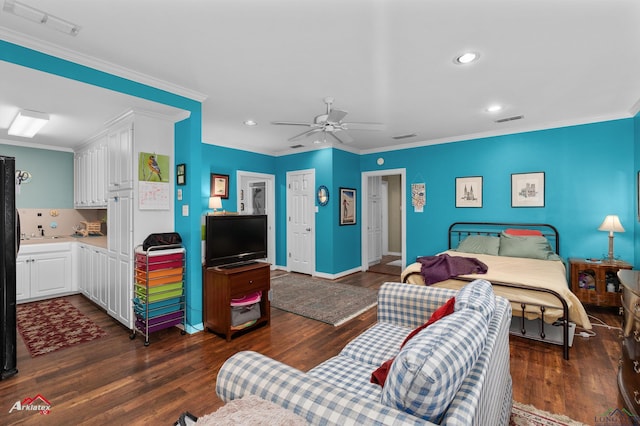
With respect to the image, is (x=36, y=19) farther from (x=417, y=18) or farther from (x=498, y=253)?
(x=498, y=253)

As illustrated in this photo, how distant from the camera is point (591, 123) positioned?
4215 mm

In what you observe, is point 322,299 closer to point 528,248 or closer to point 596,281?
point 528,248

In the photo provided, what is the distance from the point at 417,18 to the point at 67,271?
5602mm

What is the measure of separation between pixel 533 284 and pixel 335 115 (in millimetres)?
2564

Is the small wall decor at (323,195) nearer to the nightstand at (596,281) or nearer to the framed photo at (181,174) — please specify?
the framed photo at (181,174)

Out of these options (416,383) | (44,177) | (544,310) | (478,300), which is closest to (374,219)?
(544,310)

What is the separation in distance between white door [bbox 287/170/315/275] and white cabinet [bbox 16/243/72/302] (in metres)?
3.70

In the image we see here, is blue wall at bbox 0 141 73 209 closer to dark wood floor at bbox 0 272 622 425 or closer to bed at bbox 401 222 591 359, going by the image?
dark wood floor at bbox 0 272 622 425

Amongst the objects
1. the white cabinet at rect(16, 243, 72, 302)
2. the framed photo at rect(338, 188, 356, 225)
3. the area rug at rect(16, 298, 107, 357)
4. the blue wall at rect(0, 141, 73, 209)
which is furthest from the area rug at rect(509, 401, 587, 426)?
the blue wall at rect(0, 141, 73, 209)

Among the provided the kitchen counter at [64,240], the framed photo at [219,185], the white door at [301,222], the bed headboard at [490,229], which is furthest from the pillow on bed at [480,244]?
the kitchen counter at [64,240]

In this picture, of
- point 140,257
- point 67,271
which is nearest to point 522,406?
point 140,257

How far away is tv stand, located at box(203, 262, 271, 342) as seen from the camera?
3077 millimetres

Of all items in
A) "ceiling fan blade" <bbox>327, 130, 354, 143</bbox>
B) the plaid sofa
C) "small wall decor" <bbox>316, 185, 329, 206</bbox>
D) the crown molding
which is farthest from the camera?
"small wall decor" <bbox>316, 185, 329, 206</bbox>

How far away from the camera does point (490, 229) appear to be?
197 inches
